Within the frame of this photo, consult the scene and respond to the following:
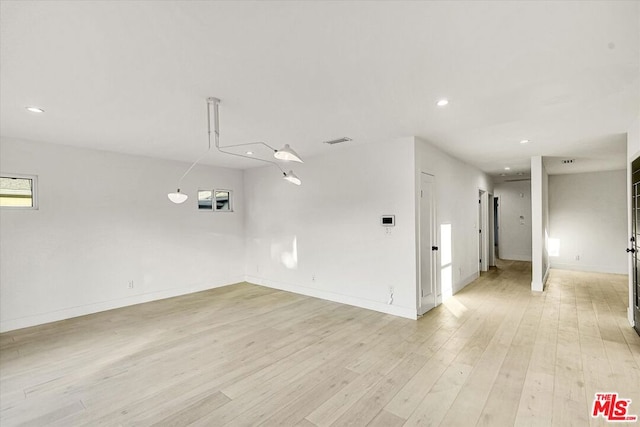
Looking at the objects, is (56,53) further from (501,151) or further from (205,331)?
(501,151)

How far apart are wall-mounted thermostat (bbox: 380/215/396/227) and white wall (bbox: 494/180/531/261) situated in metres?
7.05

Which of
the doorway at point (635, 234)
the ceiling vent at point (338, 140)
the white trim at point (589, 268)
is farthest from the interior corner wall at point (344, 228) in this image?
the white trim at point (589, 268)

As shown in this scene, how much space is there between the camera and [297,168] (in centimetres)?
570

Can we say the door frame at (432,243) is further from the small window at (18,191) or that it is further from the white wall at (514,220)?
the white wall at (514,220)

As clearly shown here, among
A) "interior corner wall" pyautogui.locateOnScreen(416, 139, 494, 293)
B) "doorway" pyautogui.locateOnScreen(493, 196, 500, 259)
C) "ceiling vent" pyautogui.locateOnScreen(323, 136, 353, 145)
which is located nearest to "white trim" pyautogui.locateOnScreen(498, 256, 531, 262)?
"doorway" pyautogui.locateOnScreen(493, 196, 500, 259)

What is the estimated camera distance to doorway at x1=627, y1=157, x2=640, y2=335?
3.50m

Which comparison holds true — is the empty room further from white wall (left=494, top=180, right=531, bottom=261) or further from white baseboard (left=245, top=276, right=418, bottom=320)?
white wall (left=494, top=180, right=531, bottom=261)

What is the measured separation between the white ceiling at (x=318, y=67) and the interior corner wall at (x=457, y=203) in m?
0.84

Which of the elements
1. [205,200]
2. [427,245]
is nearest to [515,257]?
[427,245]

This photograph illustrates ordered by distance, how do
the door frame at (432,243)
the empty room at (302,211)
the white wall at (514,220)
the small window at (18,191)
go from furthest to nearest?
1. the white wall at (514,220)
2. the door frame at (432,243)
3. the small window at (18,191)
4. the empty room at (302,211)

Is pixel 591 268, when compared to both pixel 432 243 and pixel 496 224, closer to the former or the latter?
pixel 496 224

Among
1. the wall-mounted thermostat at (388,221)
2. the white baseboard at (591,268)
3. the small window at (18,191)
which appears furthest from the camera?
the white baseboard at (591,268)

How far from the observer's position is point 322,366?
285 cm

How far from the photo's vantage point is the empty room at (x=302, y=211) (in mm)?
1852
